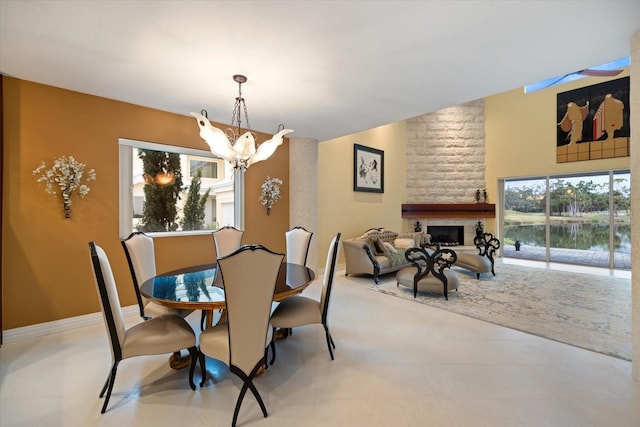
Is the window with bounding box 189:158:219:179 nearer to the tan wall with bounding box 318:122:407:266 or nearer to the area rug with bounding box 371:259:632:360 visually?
the tan wall with bounding box 318:122:407:266

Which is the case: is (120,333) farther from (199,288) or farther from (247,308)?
(247,308)

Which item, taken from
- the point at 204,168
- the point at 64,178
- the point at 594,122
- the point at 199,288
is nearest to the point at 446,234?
the point at 594,122

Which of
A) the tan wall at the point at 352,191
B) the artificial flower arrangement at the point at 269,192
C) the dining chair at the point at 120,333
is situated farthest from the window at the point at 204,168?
the dining chair at the point at 120,333

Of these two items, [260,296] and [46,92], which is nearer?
[260,296]

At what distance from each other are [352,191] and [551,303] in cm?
376

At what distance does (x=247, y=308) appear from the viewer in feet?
5.27

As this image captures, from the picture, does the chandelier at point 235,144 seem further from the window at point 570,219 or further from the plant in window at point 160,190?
the window at point 570,219

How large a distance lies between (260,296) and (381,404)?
1042mm

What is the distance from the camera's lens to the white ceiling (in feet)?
5.67

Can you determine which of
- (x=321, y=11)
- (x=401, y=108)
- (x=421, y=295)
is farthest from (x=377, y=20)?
(x=421, y=295)

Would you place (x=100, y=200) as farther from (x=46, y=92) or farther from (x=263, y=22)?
(x=263, y=22)

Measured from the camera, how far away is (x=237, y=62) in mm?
2334

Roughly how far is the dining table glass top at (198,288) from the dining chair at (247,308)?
0.67 feet

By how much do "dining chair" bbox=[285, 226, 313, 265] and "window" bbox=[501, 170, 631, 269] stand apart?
6435mm
